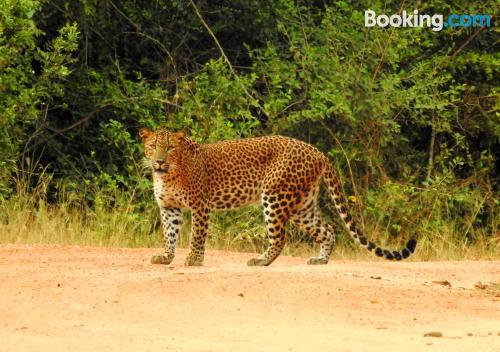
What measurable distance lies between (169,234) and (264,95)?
553 centimetres

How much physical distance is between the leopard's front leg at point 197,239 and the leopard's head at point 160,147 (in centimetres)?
50

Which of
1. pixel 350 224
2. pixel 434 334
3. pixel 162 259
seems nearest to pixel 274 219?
pixel 350 224

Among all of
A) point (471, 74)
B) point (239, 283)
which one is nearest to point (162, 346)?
A: point (239, 283)

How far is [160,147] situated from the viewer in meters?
10.7

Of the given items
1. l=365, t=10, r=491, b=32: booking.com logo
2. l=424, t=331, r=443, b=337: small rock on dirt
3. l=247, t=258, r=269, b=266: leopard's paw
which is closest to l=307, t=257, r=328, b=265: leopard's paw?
l=247, t=258, r=269, b=266: leopard's paw

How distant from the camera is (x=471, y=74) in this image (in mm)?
17188

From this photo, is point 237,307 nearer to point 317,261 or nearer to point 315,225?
point 317,261

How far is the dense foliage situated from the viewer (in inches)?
580

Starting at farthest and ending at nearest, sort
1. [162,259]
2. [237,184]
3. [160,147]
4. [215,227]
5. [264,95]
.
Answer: [264,95] < [215,227] < [237,184] < [162,259] < [160,147]

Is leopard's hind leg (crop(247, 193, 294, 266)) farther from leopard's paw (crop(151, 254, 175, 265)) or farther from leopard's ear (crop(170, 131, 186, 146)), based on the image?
leopard's ear (crop(170, 131, 186, 146))

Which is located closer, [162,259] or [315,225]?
[162,259]

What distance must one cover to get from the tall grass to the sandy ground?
72.3 inches

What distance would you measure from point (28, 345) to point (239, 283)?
2.36 m

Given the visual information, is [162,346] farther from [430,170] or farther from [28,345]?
[430,170]
